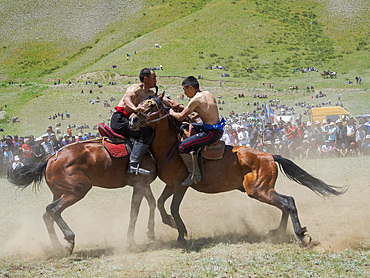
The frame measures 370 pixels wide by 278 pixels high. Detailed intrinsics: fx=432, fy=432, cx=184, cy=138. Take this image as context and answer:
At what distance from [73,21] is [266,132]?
10686cm

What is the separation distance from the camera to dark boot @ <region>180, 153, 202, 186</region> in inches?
301

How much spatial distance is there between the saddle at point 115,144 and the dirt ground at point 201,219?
1.65 m

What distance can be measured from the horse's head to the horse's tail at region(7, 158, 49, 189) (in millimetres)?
1863

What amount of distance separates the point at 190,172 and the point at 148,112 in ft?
4.26

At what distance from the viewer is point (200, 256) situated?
6.75m

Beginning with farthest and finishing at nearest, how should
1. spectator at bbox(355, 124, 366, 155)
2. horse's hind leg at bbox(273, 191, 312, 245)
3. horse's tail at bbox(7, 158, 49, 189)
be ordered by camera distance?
spectator at bbox(355, 124, 366, 155)
horse's tail at bbox(7, 158, 49, 189)
horse's hind leg at bbox(273, 191, 312, 245)

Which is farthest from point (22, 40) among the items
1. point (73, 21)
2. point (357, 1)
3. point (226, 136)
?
point (226, 136)

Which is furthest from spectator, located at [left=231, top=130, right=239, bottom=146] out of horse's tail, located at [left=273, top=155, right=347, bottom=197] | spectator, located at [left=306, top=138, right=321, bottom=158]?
horse's tail, located at [left=273, top=155, right=347, bottom=197]

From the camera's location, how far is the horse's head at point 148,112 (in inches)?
292

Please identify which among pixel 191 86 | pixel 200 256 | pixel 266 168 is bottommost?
pixel 200 256

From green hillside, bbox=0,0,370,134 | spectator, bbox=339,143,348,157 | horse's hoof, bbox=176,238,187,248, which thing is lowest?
spectator, bbox=339,143,348,157

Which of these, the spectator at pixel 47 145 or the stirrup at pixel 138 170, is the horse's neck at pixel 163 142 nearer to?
the stirrup at pixel 138 170

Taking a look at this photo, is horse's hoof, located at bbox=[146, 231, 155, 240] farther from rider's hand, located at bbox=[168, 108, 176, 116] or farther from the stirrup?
rider's hand, located at bbox=[168, 108, 176, 116]

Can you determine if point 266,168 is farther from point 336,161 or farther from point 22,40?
point 22,40
